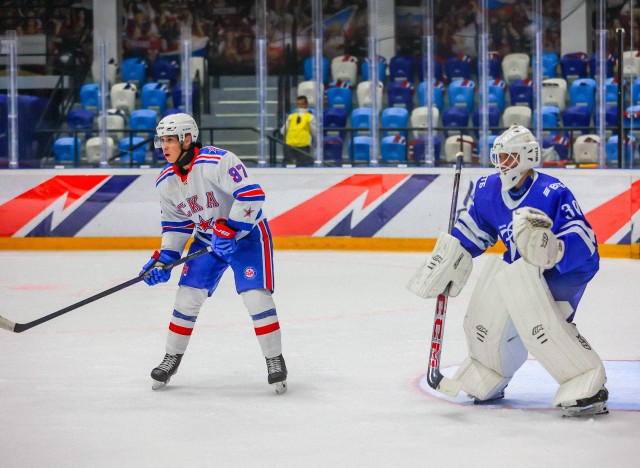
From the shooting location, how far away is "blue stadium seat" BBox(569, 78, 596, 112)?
9.87 meters

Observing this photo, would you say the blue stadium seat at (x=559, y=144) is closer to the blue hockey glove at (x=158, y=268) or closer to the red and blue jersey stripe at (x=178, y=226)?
the red and blue jersey stripe at (x=178, y=226)

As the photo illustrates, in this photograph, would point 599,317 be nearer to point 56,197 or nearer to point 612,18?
point 612,18

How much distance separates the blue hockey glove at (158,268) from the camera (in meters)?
4.29

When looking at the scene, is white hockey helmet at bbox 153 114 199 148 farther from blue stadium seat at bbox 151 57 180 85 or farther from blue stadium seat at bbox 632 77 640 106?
blue stadium seat at bbox 151 57 180 85

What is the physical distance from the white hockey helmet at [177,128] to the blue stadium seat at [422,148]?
5.47m

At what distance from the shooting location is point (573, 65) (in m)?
10.3

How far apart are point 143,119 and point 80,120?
58 centimetres

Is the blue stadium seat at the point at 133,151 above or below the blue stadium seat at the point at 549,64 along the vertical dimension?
below

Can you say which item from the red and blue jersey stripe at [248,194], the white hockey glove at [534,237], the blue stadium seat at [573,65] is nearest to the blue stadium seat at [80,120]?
the blue stadium seat at [573,65]

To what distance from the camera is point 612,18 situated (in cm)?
960

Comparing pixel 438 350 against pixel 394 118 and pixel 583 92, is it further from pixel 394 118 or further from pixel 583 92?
pixel 583 92

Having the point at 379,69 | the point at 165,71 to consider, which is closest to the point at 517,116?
the point at 379,69

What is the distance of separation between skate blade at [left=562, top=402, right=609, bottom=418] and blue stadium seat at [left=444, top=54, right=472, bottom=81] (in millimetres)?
6749

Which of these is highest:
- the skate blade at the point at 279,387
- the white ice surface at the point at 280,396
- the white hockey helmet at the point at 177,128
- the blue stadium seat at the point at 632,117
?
the blue stadium seat at the point at 632,117
